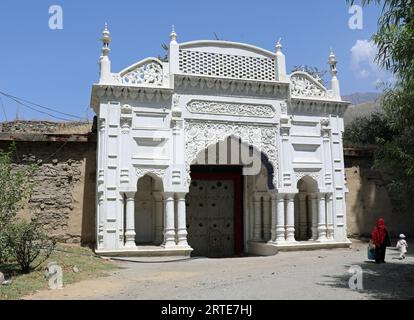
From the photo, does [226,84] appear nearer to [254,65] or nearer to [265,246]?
[254,65]

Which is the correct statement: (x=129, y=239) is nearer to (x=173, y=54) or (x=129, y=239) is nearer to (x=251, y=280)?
(x=251, y=280)

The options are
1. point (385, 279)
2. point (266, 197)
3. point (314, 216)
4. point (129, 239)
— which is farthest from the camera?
point (266, 197)

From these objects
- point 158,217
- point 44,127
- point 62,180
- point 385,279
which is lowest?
point 385,279

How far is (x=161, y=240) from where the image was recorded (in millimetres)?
14062

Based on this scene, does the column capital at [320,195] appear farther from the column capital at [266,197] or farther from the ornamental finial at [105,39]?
the ornamental finial at [105,39]

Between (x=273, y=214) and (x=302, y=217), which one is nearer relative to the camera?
(x=273, y=214)

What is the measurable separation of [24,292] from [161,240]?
6.46 metres

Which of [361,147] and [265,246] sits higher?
[361,147]

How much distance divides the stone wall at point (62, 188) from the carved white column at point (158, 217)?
1.81 m

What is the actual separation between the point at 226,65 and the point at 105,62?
3498 millimetres

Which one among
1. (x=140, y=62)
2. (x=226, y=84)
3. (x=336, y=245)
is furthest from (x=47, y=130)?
(x=336, y=245)

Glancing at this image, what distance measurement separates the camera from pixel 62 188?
14.0m

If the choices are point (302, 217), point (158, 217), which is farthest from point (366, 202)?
point (158, 217)

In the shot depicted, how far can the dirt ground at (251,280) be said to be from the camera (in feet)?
25.4
